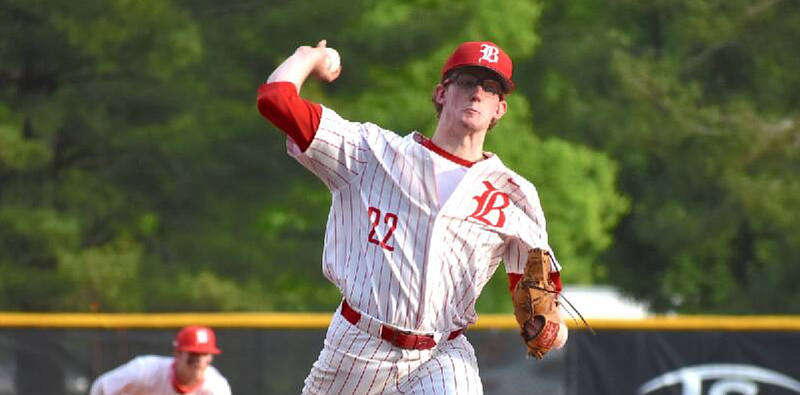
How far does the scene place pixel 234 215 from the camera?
21.0 m

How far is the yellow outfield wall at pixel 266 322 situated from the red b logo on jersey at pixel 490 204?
5.49m

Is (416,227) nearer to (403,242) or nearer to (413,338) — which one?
(403,242)

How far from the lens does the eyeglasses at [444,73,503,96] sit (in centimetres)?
491

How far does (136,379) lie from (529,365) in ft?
10.2

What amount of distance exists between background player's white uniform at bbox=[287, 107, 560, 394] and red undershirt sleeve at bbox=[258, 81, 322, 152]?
5cm

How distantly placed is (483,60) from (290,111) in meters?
0.65

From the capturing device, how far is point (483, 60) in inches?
192

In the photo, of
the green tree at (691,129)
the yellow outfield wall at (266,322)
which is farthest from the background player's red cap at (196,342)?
the green tree at (691,129)

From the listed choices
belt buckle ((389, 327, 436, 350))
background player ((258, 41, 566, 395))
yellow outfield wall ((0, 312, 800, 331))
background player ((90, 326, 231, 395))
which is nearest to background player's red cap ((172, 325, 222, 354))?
background player ((90, 326, 231, 395))

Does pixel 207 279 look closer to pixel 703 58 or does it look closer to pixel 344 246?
pixel 703 58

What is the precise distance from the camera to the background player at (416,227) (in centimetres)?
484

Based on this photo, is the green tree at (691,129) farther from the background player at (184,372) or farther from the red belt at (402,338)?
the red belt at (402,338)

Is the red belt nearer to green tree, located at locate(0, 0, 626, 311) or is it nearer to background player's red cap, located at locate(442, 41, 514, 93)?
background player's red cap, located at locate(442, 41, 514, 93)

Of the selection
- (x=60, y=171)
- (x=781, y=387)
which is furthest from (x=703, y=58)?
(x=781, y=387)
